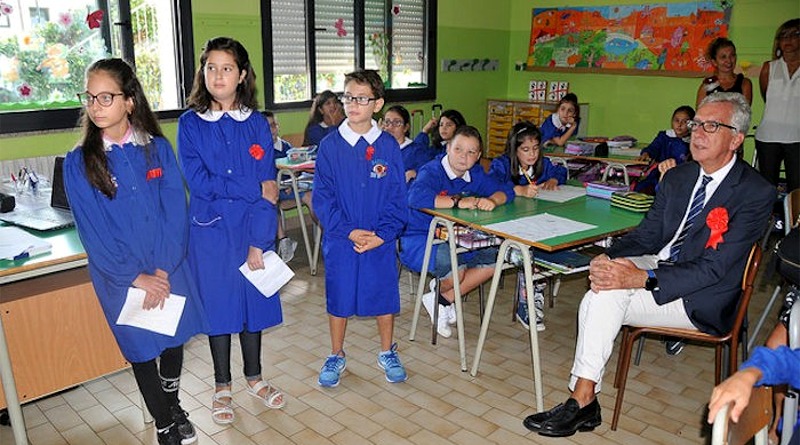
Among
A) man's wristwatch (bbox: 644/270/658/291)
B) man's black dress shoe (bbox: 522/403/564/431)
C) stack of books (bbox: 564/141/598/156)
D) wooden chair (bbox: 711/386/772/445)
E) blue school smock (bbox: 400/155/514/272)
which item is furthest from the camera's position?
stack of books (bbox: 564/141/598/156)

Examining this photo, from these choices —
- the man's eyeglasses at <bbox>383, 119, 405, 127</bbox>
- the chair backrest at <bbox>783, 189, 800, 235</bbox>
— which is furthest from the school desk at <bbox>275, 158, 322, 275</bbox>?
the chair backrest at <bbox>783, 189, 800, 235</bbox>

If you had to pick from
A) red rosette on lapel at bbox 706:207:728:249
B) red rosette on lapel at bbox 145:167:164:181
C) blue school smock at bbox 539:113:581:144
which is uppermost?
red rosette on lapel at bbox 145:167:164:181

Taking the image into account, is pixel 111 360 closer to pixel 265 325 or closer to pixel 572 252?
pixel 265 325

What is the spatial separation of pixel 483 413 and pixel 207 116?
1.61 m

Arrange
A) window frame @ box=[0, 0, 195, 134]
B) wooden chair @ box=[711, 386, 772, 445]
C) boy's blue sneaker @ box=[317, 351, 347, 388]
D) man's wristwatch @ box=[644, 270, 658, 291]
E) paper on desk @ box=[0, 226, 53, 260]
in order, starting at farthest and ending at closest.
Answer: window frame @ box=[0, 0, 195, 134] < boy's blue sneaker @ box=[317, 351, 347, 388] < man's wristwatch @ box=[644, 270, 658, 291] < paper on desk @ box=[0, 226, 53, 260] < wooden chair @ box=[711, 386, 772, 445]

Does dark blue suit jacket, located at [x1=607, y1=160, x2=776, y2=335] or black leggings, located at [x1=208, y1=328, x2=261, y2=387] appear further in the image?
black leggings, located at [x1=208, y1=328, x2=261, y2=387]

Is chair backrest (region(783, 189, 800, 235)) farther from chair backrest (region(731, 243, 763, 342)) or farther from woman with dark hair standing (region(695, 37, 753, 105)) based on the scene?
woman with dark hair standing (region(695, 37, 753, 105))

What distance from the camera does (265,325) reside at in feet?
8.46

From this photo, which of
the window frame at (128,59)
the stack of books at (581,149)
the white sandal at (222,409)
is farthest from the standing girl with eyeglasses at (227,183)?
the stack of books at (581,149)

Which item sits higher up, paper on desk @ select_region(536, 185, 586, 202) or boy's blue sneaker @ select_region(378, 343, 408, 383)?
paper on desk @ select_region(536, 185, 586, 202)

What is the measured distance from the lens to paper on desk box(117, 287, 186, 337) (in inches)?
82.1

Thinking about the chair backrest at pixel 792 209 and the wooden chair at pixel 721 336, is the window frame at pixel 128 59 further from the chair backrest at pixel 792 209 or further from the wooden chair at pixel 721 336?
the chair backrest at pixel 792 209

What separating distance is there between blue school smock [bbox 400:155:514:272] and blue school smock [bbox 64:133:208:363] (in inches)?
47.6

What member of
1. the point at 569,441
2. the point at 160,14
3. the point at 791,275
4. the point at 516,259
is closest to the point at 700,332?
the point at 791,275
